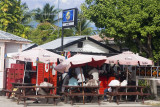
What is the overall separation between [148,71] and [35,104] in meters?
6.55

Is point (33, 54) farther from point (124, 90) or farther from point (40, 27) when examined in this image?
point (40, 27)

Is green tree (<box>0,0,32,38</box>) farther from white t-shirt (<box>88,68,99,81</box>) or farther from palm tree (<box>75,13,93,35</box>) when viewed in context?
white t-shirt (<box>88,68,99,81</box>)

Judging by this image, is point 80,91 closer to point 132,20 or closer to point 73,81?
point 73,81

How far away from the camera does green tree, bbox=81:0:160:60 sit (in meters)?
15.8

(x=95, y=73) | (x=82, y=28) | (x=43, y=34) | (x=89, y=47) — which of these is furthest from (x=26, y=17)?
(x=95, y=73)

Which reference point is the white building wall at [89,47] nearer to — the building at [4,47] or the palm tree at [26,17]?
the building at [4,47]

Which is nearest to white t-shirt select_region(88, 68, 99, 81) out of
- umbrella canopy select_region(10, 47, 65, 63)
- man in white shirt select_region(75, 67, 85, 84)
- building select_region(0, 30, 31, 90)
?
man in white shirt select_region(75, 67, 85, 84)

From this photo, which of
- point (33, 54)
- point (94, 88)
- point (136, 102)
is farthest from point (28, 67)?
point (136, 102)

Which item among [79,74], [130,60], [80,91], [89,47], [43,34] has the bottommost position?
[80,91]

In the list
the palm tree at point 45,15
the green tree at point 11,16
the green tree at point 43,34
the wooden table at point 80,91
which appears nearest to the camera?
the wooden table at point 80,91

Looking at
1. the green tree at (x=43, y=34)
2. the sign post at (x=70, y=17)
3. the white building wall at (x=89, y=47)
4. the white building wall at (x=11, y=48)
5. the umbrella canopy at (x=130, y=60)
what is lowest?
the umbrella canopy at (x=130, y=60)

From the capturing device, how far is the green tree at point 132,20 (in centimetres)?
1579

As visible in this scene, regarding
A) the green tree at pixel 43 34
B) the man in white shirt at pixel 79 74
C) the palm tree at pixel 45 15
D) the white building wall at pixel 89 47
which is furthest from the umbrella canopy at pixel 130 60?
the palm tree at pixel 45 15

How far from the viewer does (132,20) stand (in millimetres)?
15852
